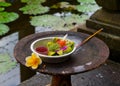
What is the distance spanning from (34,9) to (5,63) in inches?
72.1

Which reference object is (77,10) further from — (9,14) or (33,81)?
(33,81)

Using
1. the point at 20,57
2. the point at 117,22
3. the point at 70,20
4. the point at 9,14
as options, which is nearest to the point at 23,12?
the point at 9,14

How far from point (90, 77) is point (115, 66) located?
338mm

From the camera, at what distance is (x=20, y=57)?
6.56ft

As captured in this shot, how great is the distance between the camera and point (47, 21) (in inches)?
180

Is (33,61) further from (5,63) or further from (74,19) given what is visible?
(74,19)

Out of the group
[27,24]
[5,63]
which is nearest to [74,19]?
[27,24]

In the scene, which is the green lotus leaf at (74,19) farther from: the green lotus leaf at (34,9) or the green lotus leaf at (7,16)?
the green lotus leaf at (7,16)

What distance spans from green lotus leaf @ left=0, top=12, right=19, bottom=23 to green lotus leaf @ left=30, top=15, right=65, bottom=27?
1.01 feet

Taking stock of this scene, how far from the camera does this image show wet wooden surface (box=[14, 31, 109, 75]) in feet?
6.18

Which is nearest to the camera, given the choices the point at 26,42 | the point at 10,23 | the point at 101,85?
the point at 26,42

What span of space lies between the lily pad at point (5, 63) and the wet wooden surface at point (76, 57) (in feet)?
3.62

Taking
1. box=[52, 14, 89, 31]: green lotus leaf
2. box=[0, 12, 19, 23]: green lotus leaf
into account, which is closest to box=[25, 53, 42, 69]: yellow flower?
box=[52, 14, 89, 31]: green lotus leaf

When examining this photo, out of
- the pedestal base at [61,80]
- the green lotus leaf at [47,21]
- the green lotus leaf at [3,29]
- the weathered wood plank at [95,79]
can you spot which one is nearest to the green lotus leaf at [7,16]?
the green lotus leaf at [3,29]
